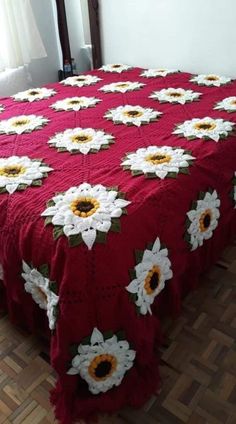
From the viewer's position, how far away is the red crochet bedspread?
3.00 feet

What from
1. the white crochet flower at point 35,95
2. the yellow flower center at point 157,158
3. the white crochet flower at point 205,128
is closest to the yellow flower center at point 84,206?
the yellow flower center at point 157,158

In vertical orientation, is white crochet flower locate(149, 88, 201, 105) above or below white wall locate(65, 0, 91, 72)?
below

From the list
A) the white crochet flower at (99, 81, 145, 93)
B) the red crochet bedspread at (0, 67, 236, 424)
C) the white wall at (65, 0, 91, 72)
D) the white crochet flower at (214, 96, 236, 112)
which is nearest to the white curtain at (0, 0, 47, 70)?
the white wall at (65, 0, 91, 72)

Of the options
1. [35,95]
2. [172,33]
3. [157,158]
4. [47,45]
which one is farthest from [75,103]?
[47,45]

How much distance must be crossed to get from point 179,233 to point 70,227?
1.39 feet

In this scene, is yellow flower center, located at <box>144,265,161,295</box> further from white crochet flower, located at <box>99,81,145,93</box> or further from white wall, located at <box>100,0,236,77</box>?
white wall, located at <box>100,0,236,77</box>

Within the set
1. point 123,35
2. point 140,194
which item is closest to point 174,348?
point 140,194

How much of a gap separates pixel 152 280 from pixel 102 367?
302 millimetres

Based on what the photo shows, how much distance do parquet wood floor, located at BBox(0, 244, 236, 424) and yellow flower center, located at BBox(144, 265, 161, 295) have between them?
0.34 meters

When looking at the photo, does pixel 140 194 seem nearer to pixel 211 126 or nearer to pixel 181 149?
pixel 181 149

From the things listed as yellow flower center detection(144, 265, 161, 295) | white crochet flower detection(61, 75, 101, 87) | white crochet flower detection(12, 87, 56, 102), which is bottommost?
yellow flower center detection(144, 265, 161, 295)

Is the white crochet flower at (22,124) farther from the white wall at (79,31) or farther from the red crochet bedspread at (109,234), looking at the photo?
the white wall at (79,31)

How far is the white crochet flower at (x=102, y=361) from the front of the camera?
3.13ft

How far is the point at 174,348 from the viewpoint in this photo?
125cm
